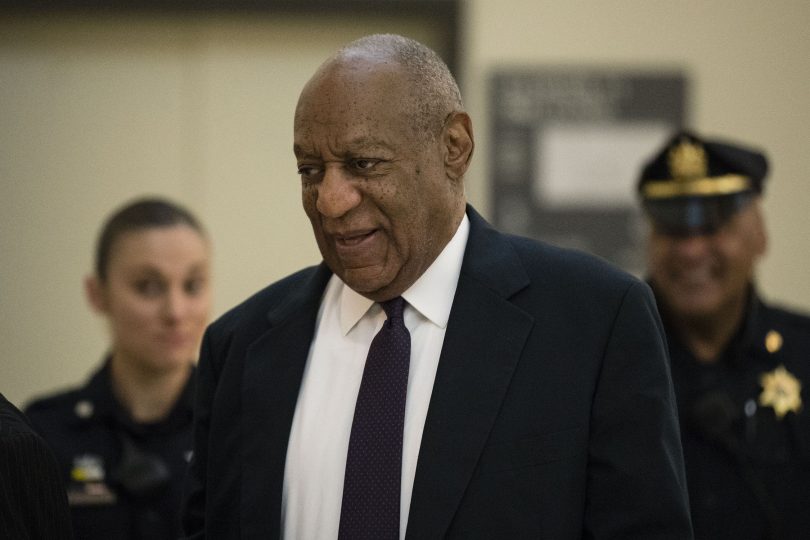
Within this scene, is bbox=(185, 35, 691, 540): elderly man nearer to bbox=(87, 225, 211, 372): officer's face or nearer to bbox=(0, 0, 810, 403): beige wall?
bbox=(87, 225, 211, 372): officer's face

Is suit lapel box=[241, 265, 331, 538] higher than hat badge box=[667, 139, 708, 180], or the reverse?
hat badge box=[667, 139, 708, 180]

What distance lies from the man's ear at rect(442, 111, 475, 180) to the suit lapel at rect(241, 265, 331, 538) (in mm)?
299

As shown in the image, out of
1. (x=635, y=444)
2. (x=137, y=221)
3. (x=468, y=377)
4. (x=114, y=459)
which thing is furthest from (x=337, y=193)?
(x=137, y=221)

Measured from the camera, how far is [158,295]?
3123mm

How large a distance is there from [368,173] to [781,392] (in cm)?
164

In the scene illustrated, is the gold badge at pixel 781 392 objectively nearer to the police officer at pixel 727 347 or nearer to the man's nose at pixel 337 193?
the police officer at pixel 727 347

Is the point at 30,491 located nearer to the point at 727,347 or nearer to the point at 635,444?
the point at 635,444

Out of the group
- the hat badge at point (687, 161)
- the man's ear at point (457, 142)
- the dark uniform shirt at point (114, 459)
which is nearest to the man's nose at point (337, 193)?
the man's ear at point (457, 142)

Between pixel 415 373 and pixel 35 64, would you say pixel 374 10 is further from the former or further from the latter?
pixel 415 373

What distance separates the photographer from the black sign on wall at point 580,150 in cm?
441

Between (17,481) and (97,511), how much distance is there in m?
1.47

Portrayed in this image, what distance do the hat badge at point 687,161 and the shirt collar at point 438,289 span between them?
1608mm

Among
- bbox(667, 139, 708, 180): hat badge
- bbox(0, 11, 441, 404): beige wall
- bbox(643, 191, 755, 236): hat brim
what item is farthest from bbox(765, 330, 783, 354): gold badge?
bbox(0, 11, 441, 404): beige wall

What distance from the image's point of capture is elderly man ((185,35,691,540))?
5.49 ft
